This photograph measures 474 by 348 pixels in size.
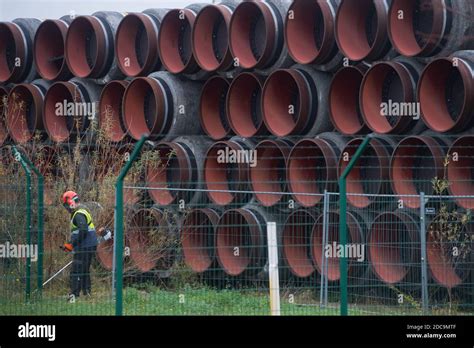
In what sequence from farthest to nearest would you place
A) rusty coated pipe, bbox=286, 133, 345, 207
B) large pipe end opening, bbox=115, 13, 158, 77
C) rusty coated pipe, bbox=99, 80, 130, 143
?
1. rusty coated pipe, bbox=99, 80, 130, 143
2. large pipe end opening, bbox=115, 13, 158, 77
3. rusty coated pipe, bbox=286, 133, 345, 207

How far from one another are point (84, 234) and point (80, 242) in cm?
22

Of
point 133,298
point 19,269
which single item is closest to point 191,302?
point 133,298

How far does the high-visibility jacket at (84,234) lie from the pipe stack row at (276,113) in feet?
2.68

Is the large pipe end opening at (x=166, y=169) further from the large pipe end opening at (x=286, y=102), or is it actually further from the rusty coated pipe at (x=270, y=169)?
the large pipe end opening at (x=286, y=102)

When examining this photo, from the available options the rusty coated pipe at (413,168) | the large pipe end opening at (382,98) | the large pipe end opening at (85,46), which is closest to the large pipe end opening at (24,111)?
the large pipe end opening at (85,46)

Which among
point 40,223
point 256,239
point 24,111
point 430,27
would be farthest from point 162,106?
point 40,223

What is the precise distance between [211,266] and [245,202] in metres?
1.13

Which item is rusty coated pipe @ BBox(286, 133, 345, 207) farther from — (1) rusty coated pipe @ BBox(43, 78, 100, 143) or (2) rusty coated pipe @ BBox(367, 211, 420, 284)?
(1) rusty coated pipe @ BBox(43, 78, 100, 143)

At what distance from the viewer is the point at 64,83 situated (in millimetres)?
16203

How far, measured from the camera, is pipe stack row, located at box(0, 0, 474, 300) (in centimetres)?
1220

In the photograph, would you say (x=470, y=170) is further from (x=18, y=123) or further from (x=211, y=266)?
(x=18, y=123)

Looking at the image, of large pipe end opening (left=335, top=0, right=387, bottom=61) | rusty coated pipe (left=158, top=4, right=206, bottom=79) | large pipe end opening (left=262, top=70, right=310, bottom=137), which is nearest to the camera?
large pipe end opening (left=335, top=0, right=387, bottom=61)

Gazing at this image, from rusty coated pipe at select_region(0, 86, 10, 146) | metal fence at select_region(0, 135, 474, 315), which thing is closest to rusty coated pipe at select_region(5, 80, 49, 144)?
rusty coated pipe at select_region(0, 86, 10, 146)

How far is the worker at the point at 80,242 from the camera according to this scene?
472 inches
